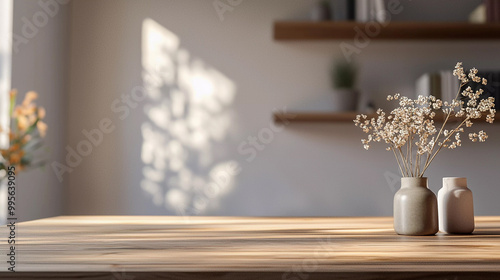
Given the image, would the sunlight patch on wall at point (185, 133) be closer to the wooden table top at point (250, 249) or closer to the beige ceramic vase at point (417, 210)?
the wooden table top at point (250, 249)

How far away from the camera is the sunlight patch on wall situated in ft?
10.8

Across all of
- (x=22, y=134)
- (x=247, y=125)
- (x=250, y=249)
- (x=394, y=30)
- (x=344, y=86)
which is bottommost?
(x=250, y=249)

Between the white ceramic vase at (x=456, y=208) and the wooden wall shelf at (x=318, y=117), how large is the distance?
1554mm

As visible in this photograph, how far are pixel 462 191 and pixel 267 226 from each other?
2.03 feet

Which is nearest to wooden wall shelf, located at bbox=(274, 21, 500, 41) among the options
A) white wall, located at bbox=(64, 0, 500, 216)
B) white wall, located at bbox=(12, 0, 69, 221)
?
white wall, located at bbox=(64, 0, 500, 216)

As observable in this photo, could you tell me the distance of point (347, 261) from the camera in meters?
0.99

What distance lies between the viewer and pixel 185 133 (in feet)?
10.8

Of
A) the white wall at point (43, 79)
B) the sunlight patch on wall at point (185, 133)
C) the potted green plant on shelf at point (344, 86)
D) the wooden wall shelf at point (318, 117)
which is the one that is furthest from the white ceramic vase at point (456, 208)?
the white wall at point (43, 79)

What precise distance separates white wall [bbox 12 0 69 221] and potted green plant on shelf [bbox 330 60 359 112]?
1.67 metres

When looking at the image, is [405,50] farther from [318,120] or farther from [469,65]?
[318,120]

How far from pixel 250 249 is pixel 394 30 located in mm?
2287

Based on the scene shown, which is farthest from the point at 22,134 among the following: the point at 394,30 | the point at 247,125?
the point at 394,30

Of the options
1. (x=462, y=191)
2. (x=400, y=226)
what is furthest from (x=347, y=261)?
(x=462, y=191)

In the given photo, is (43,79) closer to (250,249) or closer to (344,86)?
(344,86)
